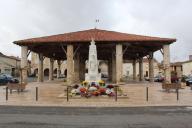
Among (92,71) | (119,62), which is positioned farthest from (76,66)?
(92,71)

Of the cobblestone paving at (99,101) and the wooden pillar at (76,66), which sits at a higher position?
the wooden pillar at (76,66)

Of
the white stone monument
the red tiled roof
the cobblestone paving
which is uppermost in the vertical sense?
the red tiled roof

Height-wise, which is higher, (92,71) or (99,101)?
(92,71)

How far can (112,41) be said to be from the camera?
128 feet

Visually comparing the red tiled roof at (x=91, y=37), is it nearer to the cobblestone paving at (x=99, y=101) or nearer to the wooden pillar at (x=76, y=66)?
the wooden pillar at (x=76, y=66)

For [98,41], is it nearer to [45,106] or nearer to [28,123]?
[45,106]

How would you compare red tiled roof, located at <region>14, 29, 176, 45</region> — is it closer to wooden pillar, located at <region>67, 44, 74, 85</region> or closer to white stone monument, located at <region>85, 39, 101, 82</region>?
wooden pillar, located at <region>67, 44, 74, 85</region>

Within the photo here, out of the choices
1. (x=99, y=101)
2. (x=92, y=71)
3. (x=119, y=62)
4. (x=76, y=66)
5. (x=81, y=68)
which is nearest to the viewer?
(x=99, y=101)

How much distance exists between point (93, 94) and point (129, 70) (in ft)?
317

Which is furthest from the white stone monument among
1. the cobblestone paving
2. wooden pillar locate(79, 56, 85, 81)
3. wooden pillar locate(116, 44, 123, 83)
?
wooden pillar locate(79, 56, 85, 81)

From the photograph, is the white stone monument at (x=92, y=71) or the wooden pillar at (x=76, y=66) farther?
the wooden pillar at (x=76, y=66)

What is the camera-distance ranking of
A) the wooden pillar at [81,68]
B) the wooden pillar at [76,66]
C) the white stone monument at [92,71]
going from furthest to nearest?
the wooden pillar at [81,68] → the wooden pillar at [76,66] → the white stone monument at [92,71]

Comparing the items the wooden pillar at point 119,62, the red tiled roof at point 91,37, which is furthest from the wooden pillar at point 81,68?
the wooden pillar at point 119,62

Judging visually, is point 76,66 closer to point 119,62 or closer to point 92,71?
point 119,62
